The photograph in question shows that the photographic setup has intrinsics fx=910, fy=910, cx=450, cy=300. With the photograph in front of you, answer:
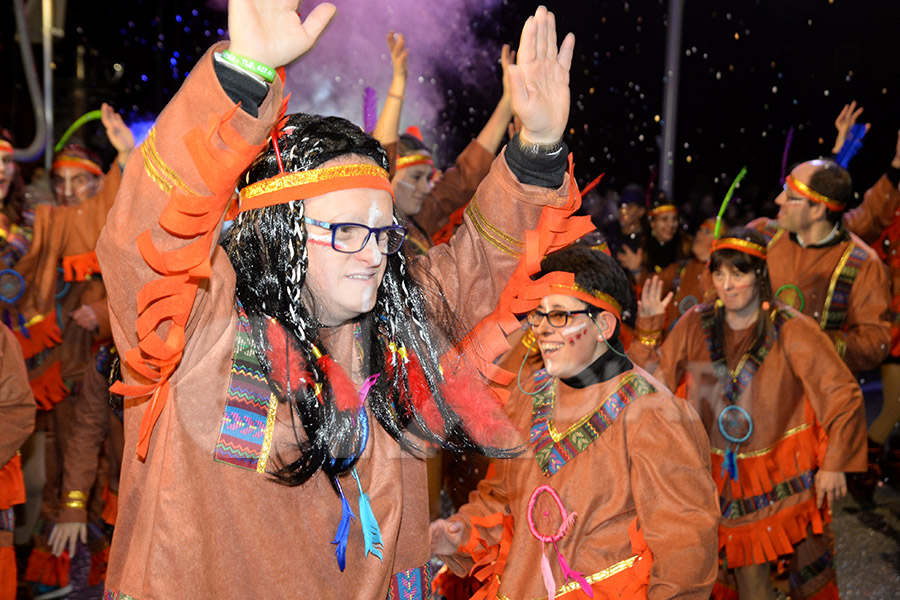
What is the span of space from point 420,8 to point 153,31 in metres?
4.94

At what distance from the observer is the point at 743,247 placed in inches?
166

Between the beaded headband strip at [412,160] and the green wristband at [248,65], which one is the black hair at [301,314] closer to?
the green wristband at [248,65]

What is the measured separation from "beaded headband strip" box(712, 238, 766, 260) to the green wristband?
322 centimetres

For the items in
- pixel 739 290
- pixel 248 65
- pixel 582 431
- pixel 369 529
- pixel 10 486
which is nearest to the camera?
pixel 248 65

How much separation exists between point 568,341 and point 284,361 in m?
1.51

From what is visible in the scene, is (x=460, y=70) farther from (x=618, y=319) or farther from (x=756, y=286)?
(x=618, y=319)

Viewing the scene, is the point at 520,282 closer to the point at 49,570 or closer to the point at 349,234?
the point at 349,234

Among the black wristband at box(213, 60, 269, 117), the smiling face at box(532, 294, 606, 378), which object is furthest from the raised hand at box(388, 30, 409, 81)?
the black wristband at box(213, 60, 269, 117)

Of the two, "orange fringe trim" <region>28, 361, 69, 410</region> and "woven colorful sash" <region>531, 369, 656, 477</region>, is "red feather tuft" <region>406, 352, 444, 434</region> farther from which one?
"orange fringe trim" <region>28, 361, 69, 410</region>

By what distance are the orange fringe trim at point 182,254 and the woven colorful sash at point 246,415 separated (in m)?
0.15

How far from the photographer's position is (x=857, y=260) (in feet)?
16.6

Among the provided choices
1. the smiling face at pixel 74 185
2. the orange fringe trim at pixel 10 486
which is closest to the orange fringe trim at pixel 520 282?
the orange fringe trim at pixel 10 486

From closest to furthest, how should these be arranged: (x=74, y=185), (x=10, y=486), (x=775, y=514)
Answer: (x=10, y=486), (x=775, y=514), (x=74, y=185)

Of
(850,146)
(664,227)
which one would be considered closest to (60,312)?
(664,227)
